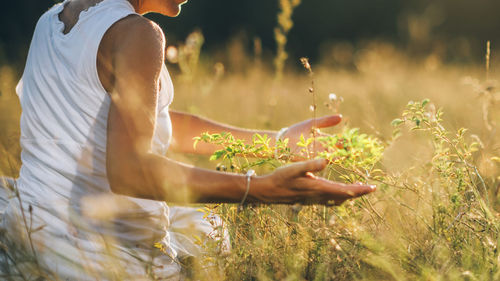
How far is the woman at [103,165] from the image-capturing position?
131 cm

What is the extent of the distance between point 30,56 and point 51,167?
444 millimetres

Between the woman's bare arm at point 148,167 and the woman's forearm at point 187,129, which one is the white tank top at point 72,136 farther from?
the woman's forearm at point 187,129

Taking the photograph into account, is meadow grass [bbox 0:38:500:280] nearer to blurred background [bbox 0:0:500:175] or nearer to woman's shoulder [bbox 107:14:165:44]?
blurred background [bbox 0:0:500:175]

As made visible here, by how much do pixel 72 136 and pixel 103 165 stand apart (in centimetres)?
15

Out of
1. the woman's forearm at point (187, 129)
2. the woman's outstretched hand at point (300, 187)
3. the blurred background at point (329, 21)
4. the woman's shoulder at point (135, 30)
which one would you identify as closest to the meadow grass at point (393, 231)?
the woman's outstretched hand at point (300, 187)

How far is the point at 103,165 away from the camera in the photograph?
61.6 inches

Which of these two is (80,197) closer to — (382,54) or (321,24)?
(382,54)

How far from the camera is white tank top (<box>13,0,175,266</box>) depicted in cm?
145

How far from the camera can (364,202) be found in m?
1.71

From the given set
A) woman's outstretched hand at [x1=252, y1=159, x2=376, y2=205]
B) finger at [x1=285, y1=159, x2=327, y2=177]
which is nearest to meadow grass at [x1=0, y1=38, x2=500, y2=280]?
woman's outstretched hand at [x1=252, y1=159, x2=376, y2=205]

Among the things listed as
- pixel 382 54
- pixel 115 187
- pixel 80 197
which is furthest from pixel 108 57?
pixel 382 54

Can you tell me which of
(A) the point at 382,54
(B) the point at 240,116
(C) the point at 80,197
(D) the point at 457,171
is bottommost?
(C) the point at 80,197

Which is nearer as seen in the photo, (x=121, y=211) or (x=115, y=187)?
(x=115, y=187)

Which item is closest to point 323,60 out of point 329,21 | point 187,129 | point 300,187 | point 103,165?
point 329,21
